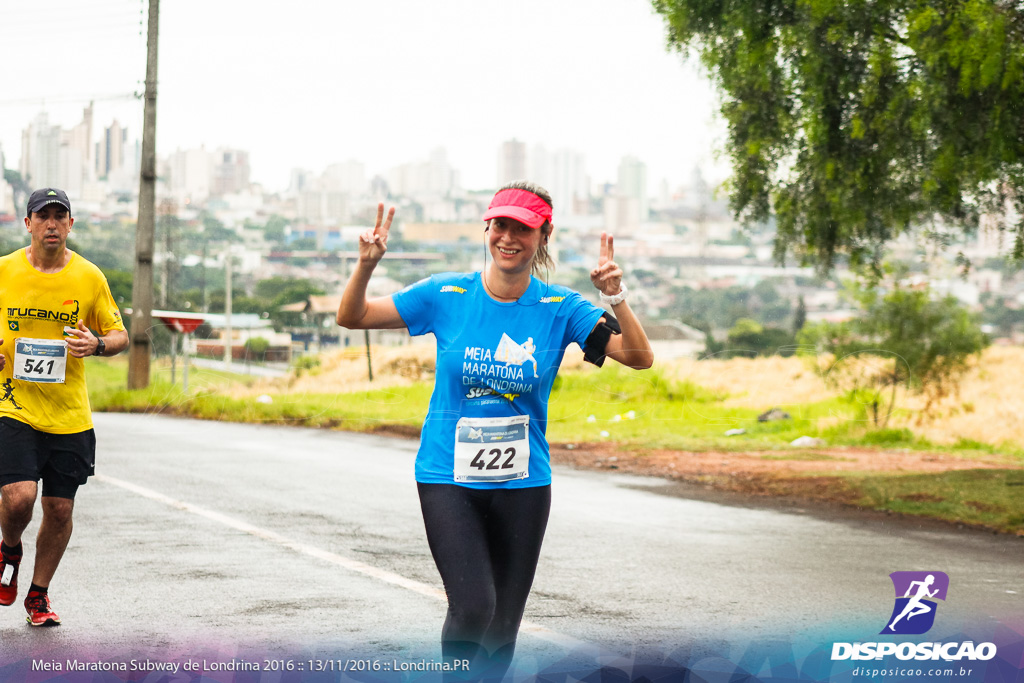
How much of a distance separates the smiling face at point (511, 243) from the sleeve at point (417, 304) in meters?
0.27

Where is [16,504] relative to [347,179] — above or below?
below

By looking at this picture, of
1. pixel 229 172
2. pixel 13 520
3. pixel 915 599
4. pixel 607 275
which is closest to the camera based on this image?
pixel 607 275

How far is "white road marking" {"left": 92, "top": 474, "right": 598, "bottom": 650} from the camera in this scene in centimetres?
620

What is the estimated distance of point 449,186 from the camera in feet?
282

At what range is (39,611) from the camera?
6.27m

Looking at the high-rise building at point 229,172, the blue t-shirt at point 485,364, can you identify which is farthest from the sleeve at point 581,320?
the high-rise building at point 229,172

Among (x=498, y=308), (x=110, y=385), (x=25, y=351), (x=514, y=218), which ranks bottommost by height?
(x=110, y=385)

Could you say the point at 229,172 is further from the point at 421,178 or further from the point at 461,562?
the point at 461,562

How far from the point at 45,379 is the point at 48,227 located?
727mm

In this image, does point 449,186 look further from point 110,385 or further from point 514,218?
point 514,218

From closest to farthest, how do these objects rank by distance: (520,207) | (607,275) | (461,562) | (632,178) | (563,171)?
1. (461,562)
2. (520,207)
3. (607,275)
4. (563,171)
5. (632,178)

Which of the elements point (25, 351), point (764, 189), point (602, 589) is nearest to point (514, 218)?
Answer: point (25, 351)

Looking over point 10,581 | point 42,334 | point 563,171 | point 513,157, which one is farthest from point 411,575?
point 563,171

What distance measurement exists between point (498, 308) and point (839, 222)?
Answer: 31.3 ft
